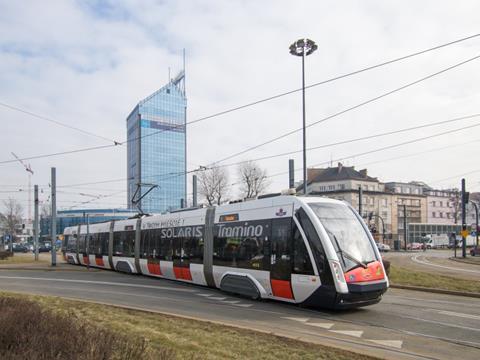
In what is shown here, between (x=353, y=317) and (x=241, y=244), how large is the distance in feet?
14.6

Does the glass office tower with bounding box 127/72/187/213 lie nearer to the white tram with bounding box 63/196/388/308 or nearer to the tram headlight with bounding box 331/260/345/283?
the white tram with bounding box 63/196/388/308

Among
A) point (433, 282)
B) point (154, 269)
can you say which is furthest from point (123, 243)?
point (433, 282)

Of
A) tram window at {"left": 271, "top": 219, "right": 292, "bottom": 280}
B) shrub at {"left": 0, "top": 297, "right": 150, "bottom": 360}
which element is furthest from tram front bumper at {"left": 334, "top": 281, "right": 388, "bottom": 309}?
shrub at {"left": 0, "top": 297, "right": 150, "bottom": 360}

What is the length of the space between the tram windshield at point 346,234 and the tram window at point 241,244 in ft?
6.77

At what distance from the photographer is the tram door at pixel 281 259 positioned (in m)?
12.2

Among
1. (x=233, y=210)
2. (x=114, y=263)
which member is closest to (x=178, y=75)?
(x=114, y=263)

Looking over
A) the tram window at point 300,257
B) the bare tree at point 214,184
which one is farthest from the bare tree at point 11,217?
the tram window at point 300,257

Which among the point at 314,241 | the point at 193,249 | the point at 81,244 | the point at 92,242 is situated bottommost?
the point at 81,244

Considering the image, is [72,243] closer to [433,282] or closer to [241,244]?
[241,244]

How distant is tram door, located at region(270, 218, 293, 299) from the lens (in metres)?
12.2

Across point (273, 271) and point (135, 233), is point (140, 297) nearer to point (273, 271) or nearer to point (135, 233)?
point (273, 271)

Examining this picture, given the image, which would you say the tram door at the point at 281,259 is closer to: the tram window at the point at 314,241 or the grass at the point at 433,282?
the tram window at the point at 314,241

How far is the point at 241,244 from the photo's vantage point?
1439 centimetres

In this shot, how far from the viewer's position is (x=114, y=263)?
2508 cm
